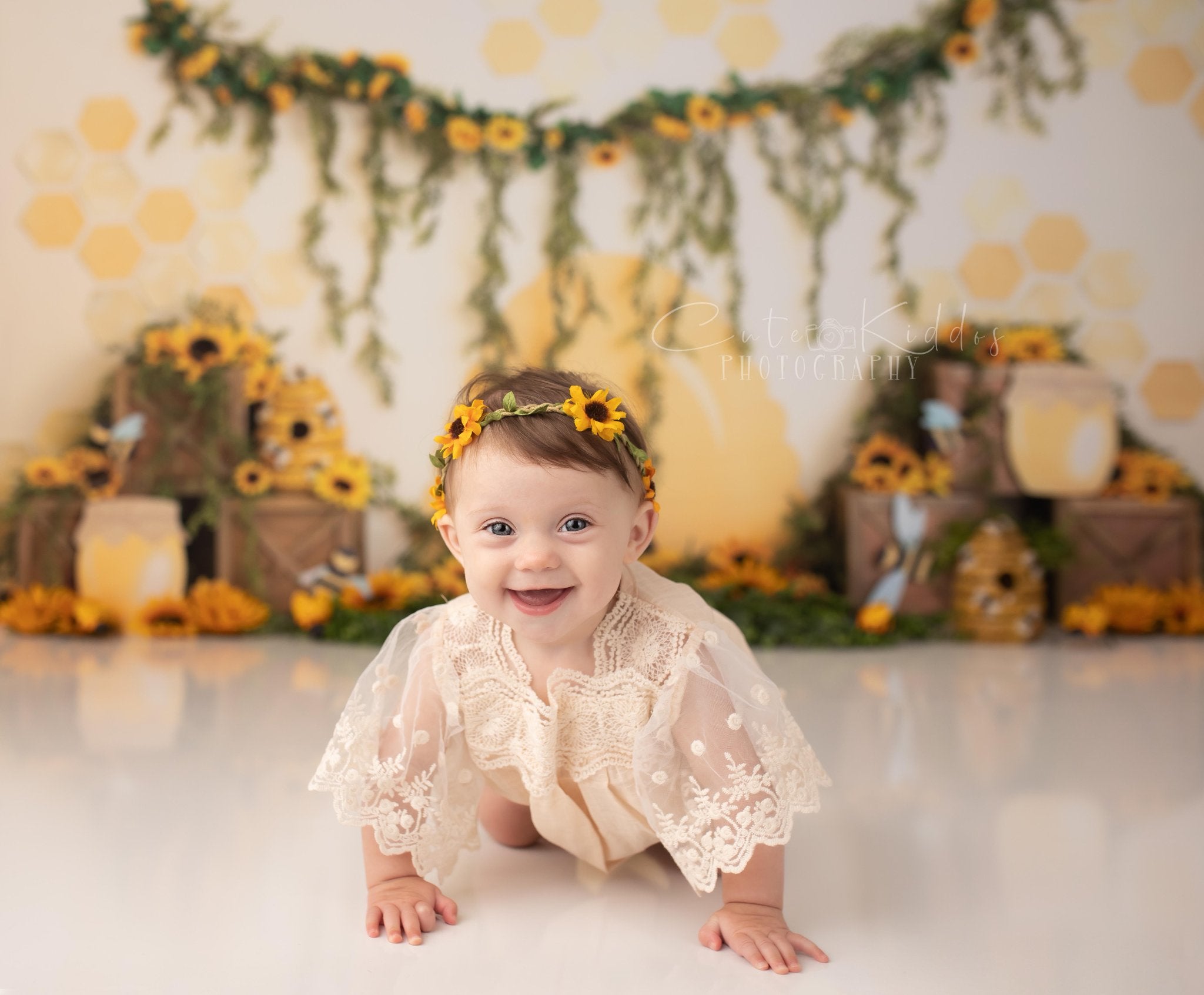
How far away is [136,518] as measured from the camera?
127 inches

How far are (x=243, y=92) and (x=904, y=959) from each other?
316 cm

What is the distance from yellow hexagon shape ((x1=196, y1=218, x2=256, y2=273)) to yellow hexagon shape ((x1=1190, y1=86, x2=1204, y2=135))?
290cm

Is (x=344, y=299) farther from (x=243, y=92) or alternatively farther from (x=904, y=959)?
(x=904, y=959)

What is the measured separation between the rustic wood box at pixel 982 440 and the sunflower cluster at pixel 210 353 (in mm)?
1982

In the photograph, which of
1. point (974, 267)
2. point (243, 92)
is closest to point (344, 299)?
point (243, 92)

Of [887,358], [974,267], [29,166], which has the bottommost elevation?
[887,358]

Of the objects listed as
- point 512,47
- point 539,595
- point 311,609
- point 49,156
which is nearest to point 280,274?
point 49,156

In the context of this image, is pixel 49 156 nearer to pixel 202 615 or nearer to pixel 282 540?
pixel 282 540

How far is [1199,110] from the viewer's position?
3535 millimetres

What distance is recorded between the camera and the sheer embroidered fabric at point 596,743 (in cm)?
128

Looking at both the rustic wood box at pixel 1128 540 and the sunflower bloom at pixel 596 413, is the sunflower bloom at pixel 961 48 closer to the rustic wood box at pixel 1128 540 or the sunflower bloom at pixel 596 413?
the rustic wood box at pixel 1128 540

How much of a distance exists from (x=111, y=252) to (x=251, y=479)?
889 millimetres

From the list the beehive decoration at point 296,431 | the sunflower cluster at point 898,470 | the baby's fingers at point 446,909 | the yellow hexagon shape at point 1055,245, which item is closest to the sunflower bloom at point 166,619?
the beehive decoration at point 296,431

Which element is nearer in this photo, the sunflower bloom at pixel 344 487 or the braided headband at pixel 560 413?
the braided headband at pixel 560 413
